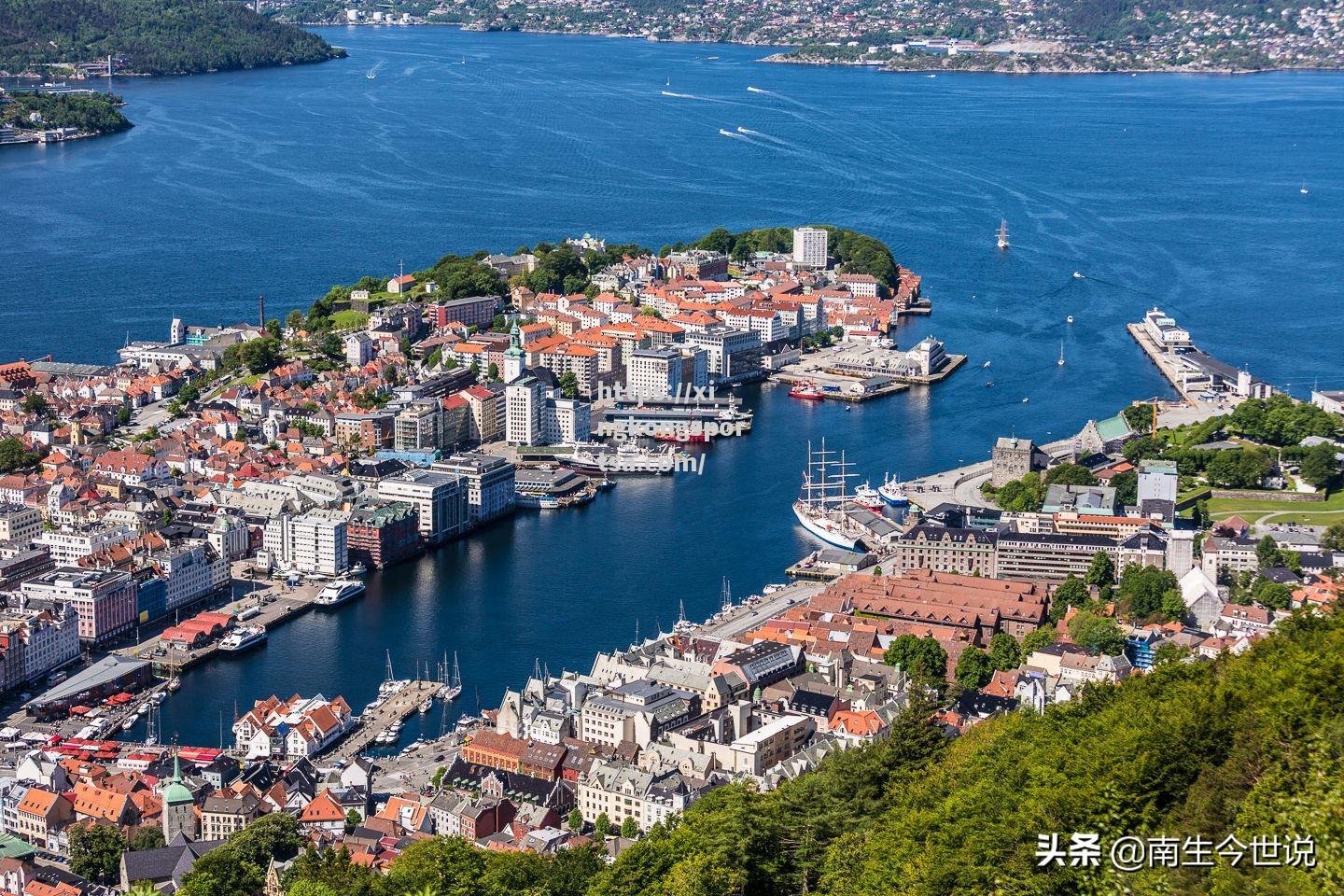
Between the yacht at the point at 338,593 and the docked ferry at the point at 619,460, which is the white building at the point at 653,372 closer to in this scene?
the docked ferry at the point at 619,460

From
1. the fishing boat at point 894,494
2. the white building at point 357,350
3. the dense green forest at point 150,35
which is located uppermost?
the dense green forest at point 150,35

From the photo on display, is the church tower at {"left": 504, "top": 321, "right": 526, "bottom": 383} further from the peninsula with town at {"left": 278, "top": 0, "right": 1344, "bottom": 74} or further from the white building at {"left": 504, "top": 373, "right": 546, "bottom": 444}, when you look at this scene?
the peninsula with town at {"left": 278, "top": 0, "right": 1344, "bottom": 74}

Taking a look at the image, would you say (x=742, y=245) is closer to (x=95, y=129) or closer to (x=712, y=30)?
(x=95, y=129)

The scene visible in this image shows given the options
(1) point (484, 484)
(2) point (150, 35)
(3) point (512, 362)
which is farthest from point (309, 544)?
(2) point (150, 35)

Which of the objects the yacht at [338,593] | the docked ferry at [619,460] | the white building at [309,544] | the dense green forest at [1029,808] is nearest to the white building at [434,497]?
the white building at [309,544]

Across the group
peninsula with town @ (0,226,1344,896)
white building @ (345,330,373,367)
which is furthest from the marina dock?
white building @ (345,330,373,367)

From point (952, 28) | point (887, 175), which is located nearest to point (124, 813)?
point (887, 175)
